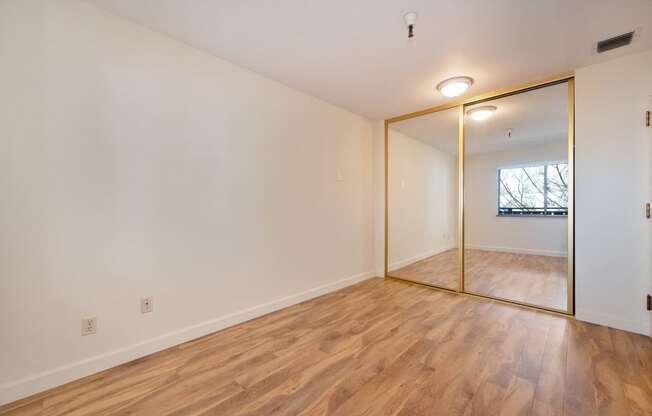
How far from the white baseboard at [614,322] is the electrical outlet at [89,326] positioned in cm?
402

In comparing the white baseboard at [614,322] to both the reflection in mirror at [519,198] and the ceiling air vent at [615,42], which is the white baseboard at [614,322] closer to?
the reflection in mirror at [519,198]

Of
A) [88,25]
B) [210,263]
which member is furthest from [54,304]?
[88,25]

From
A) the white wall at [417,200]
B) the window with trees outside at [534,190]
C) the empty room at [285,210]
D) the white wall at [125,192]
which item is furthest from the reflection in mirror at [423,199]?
the white wall at [125,192]

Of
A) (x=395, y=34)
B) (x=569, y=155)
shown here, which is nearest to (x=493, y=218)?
(x=569, y=155)

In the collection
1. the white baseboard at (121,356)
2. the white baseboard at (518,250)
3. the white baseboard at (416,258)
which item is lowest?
the white baseboard at (121,356)

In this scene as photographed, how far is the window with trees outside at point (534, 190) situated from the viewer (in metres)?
2.77

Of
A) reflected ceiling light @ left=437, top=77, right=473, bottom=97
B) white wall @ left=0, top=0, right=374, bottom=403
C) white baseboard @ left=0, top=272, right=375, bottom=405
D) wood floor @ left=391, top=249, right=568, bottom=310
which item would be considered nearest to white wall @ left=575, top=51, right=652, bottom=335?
wood floor @ left=391, top=249, right=568, bottom=310

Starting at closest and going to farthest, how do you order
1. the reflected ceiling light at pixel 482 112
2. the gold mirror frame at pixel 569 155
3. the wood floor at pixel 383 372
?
the wood floor at pixel 383 372
the gold mirror frame at pixel 569 155
the reflected ceiling light at pixel 482 112

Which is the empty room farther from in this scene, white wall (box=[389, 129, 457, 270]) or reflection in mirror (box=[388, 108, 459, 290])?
white wall (box=[389, 129, 457, 270])

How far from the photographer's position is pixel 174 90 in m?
2.03

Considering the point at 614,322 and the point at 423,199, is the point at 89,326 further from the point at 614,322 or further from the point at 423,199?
the point at 423,199

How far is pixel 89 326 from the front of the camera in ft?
5.44

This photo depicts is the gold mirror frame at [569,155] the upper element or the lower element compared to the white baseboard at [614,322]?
upper

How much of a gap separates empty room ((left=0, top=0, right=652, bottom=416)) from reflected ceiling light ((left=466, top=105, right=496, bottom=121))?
0.05 metres
